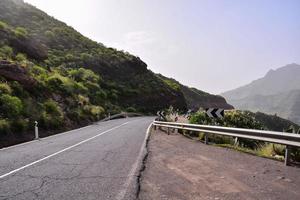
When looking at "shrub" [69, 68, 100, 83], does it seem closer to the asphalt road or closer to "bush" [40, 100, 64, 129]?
"bush" [40, 100, 64, 129]

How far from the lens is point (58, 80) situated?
41.0 m

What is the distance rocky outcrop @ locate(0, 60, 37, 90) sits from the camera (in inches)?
1178

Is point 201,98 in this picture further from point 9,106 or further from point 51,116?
point 9,106

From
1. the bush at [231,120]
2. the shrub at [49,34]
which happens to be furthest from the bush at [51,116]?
the shrub at [49,34]

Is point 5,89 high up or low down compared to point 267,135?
up

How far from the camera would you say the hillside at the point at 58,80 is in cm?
2673

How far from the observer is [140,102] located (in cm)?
8050

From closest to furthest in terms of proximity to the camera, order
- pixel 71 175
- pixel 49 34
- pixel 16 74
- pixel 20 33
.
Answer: pixel 71 175 < pixel 16 74 < pixel 20 33 < pixel 49 34

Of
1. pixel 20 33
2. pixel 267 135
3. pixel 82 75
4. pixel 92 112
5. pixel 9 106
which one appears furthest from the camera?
pixel 82 75

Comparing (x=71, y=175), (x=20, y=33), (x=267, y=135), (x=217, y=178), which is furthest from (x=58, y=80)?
(x=217, y=178)

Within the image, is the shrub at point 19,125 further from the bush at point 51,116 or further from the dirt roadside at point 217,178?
the dirt roadside at point 217,178

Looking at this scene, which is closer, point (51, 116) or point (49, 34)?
point (51, 116)

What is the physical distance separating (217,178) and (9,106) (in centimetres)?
1841

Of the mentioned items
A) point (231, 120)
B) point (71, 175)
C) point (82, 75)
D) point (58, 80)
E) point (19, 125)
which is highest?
point (82, 75)
